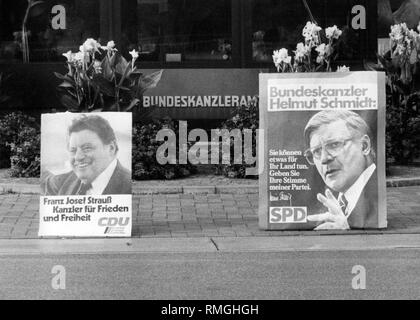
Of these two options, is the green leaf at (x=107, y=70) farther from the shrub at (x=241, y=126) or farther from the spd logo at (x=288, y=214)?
the spd logo at (x=288, y=214)

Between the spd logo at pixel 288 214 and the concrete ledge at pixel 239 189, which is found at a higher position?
the concrete ledge at pixel 239 189

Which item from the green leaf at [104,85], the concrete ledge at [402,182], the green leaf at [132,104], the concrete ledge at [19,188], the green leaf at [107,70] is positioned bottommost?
the concrete ledge at [19,188]

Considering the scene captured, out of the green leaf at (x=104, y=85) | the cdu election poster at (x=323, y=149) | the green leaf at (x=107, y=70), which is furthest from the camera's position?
the green leaf at (x=107, y=70)

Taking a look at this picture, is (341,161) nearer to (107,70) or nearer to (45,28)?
(107,70)

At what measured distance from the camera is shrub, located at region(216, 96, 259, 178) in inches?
482

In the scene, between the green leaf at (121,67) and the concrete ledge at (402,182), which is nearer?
the green leaf at (121,67)

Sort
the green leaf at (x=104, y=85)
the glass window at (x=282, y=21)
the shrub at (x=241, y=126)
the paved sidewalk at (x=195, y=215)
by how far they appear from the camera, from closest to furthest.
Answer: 1. the paved sidewalk at (x=195, y=215)
2. the green leaf at (x=104, y=85)
3. the shrub at (x=241, y=126)
4. the glass window at (x=282, y=21)

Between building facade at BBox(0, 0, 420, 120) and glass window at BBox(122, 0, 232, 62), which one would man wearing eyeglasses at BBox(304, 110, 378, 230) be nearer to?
building facade at BBox(0, 0, 420, 120)

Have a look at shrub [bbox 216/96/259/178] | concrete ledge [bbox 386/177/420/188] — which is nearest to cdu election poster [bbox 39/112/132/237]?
shrub [bbox 216/96/259/178]

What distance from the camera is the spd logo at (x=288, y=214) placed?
9.56 meters

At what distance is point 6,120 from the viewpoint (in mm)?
13344

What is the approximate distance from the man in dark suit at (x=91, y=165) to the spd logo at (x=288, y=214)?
1604 mm

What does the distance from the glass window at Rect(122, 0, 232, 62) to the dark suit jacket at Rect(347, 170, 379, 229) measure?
6.28 m

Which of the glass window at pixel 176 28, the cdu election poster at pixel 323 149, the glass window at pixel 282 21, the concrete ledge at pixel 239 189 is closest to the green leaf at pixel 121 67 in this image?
the concrete ledge at pixel 239 189
